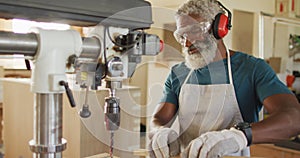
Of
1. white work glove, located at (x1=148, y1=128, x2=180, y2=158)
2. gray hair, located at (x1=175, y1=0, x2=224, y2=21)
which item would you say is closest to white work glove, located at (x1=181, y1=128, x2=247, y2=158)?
white work glove, located at (x1=148, y1=128, x2=180, y2=158)

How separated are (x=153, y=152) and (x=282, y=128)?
1.46 feet

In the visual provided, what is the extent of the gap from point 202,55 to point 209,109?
0.72 ft

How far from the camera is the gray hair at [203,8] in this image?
1.12m

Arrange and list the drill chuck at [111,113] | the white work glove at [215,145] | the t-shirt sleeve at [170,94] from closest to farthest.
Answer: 1. the drill chuck at [111,113]
2. the white work glove at [215,145]
3. the t-shirt sleeve at [170,94]

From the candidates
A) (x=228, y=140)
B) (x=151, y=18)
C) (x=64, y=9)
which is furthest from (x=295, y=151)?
(x=64, y=9)

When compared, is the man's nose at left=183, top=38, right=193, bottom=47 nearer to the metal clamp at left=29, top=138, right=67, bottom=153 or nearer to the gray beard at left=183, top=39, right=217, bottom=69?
the gray beard at left=183, top=39, right=217, bottom=69

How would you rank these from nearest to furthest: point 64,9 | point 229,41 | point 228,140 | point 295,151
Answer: point 64,9 < point 228,140 < point 295,151 < point 229,41

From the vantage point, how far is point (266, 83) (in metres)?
1.16

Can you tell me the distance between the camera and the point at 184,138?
1.21 meters

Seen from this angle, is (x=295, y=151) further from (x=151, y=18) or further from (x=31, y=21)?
(x=31, y=21)

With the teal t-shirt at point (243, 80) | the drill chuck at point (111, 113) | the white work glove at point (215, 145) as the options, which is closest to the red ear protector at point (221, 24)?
the teal t-shirt at point (243, 80)

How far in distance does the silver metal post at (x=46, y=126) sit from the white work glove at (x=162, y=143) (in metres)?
0.45

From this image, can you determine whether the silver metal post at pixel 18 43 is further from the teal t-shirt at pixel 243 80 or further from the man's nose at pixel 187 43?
the teal t-shirt at pixel 243 80

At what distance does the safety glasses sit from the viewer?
40.7 inches
